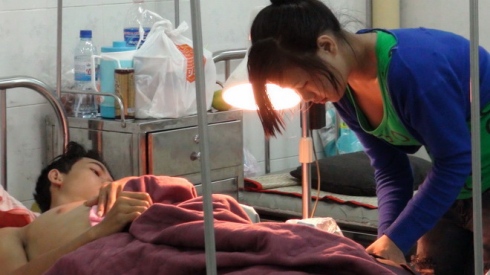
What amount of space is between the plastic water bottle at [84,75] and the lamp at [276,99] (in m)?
1.08

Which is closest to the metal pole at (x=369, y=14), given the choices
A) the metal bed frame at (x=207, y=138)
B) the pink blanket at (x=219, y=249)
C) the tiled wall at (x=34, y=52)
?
the tiled wall at (x=34, y=52)

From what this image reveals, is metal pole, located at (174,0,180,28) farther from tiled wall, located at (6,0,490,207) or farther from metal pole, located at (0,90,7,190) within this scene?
metal pole, located at (0,90,7,190)

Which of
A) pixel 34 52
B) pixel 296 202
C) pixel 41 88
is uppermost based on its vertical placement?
pixel 34 52

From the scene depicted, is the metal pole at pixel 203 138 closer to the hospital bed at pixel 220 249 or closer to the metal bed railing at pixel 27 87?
the hospital bed at pixel 220 249

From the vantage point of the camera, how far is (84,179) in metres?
2.49

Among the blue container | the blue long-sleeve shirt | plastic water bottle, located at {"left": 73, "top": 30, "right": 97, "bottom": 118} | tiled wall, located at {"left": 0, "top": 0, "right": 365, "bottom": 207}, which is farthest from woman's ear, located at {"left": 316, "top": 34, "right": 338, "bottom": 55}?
plastic water bottle, located at {"left": 73, "top": 30, "right": 97, "bottom": 118}

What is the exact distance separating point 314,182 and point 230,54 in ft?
2.08

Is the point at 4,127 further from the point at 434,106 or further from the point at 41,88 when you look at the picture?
the point at 434,106

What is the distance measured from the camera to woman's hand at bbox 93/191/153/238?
6.41 feet

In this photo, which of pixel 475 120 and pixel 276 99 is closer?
pixel 475 120

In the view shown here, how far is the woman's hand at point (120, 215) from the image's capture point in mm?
1954

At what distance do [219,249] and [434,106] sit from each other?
0.48 meters

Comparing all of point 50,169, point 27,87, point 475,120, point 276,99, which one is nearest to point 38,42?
point 27,87

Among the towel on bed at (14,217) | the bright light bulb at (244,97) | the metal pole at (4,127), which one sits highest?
the bright light bulb at (244,97)
